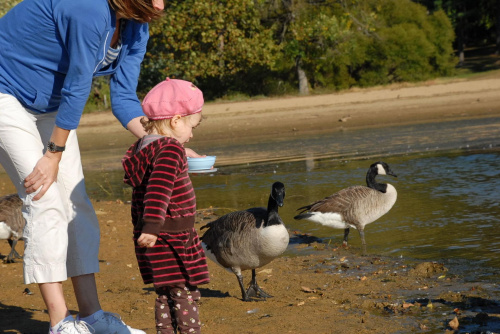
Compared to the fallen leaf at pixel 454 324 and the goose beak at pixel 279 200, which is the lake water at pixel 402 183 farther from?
the goose beak at pixel 279 200

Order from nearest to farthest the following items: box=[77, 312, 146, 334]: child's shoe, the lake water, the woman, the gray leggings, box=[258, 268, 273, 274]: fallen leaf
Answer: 1. the woman
2. the gray leggings
3. box=[77, 312, 146, 334]: child's shoe
4. box=[258, 268, 273, 274]: fallen leaf
5. the lake water

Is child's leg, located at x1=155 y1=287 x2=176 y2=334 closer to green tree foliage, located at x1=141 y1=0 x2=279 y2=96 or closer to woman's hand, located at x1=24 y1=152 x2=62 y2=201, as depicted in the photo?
woman's hand, located at x1=24 y1=152 x2=62 y2=201

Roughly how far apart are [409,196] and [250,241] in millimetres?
4848

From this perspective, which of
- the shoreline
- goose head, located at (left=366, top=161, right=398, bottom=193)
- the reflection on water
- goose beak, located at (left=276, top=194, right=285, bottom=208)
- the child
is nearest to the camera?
the child

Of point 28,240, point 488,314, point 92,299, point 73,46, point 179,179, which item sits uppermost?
point 73,46

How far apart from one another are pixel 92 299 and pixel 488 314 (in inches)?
111

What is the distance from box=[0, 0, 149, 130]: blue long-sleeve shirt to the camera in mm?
3516

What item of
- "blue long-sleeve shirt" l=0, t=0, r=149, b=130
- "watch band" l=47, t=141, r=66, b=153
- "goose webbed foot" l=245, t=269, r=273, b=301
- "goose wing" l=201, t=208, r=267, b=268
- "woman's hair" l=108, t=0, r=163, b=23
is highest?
"woman's hair" l=108, t=0, r=163, b=23

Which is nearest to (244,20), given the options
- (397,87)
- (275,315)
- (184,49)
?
(184,49)

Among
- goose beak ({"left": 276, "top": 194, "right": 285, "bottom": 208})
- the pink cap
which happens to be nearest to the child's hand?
the pink cap

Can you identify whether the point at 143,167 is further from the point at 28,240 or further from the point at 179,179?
the point at 28,240

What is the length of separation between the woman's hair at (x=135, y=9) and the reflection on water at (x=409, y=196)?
4.09m

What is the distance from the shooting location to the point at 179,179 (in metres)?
3.69

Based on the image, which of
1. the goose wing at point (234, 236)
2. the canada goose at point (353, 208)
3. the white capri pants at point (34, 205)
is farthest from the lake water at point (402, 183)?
the white capri pants at point (34, 205)
